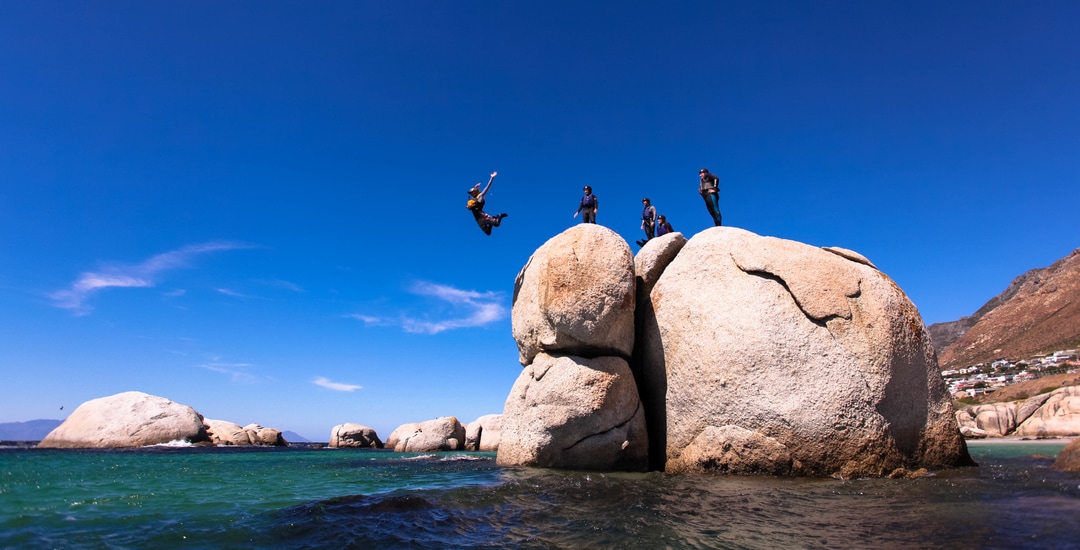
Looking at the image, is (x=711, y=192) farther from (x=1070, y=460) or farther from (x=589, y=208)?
(x=1070, y=460)

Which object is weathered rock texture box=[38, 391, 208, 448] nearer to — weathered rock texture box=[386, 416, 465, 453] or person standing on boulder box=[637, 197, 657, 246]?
weathered rock texture box=[386, 416, 465, 453]

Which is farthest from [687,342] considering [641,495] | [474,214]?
[474,214]

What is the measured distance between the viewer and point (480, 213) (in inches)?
728

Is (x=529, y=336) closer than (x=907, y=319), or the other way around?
(x=907, y=319)

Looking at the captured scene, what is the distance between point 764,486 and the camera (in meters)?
10.1

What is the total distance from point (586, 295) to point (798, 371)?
516 cm

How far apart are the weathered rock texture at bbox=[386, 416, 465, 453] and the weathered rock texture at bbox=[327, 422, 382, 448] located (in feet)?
23.2

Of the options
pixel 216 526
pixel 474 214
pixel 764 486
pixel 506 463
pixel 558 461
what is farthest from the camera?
pixel 474 214

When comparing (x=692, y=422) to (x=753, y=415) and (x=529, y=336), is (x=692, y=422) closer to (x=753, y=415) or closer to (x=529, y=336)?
(x=753, y=415)

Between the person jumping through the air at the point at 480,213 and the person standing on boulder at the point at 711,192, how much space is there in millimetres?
6656

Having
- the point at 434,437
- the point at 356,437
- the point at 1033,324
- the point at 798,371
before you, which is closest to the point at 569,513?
the point at 798,371

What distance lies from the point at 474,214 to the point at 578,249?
5.64 m

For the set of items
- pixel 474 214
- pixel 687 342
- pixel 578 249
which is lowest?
pixel 687 342

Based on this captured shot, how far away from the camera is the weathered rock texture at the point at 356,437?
142 feet
